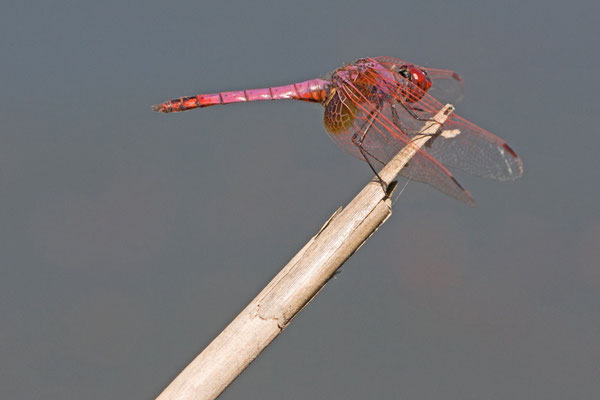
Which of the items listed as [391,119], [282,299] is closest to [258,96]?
[391,119]

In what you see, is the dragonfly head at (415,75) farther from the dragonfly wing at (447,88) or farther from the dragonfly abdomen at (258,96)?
the dragonfly abdomen at (258,96)

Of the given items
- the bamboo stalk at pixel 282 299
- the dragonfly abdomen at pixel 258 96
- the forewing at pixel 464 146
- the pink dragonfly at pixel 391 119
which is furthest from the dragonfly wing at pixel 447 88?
the bamboo stalk at pixel 282 299

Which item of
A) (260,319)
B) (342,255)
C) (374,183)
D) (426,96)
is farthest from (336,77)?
(260,319)

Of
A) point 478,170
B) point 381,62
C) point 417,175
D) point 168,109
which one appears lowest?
point 478,170

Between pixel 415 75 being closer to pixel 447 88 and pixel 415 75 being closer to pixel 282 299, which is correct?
pixel 447 88

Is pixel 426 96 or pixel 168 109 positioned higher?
pixel 168 109

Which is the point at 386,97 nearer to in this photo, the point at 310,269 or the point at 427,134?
the point at 427,134
